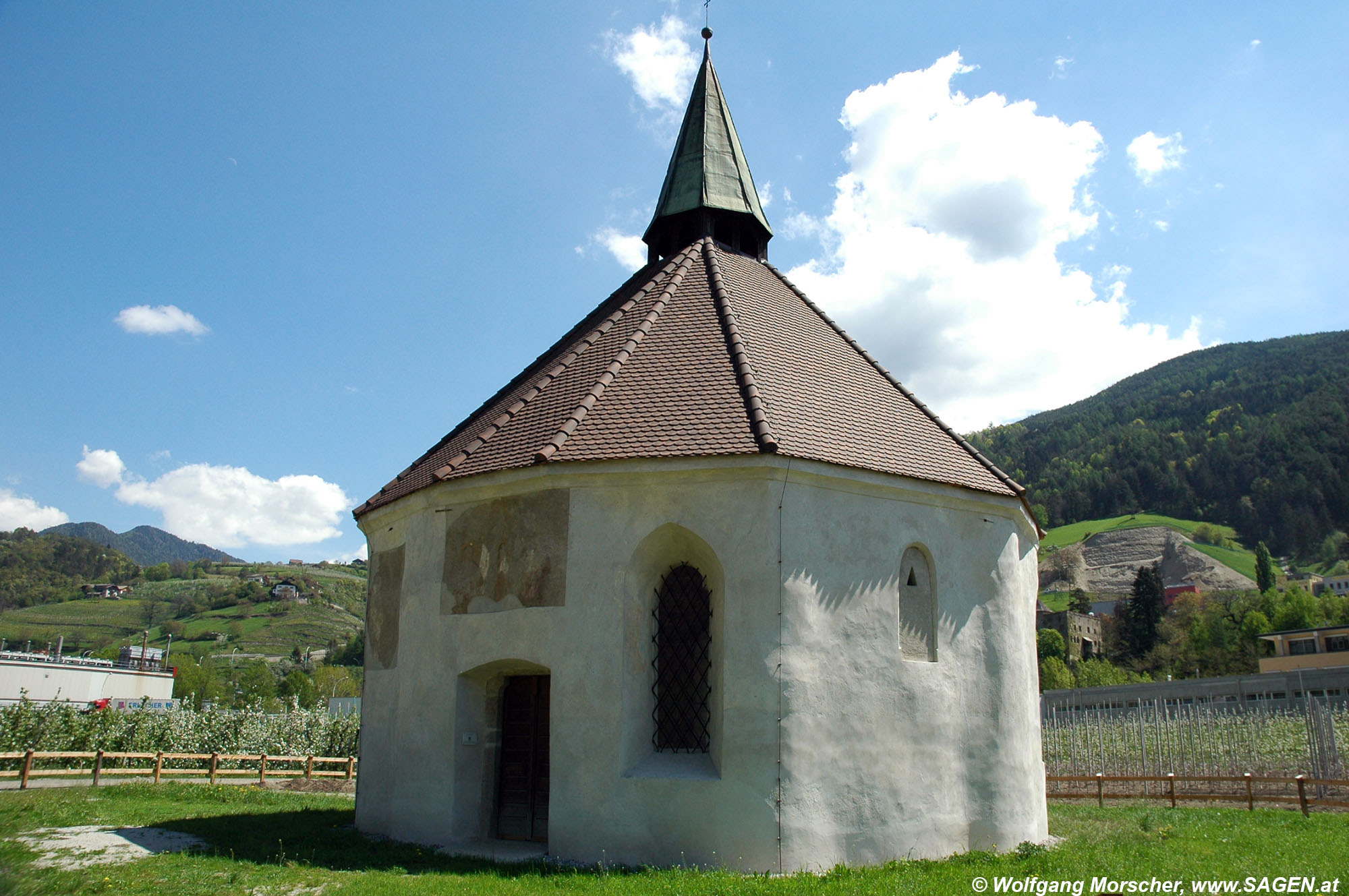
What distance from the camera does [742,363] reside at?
12594mm

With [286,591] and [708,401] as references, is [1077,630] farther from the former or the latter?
[286,591]

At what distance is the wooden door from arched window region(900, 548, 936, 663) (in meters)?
4.97

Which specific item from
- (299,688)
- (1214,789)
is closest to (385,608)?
(1214,789)

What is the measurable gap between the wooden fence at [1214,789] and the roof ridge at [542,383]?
1428 centimetres

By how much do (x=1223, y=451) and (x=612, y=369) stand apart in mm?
149665

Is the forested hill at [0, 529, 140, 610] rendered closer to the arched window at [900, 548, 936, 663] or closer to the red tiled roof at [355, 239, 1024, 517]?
the red tiled roof at [355, 239, 1024, 517]

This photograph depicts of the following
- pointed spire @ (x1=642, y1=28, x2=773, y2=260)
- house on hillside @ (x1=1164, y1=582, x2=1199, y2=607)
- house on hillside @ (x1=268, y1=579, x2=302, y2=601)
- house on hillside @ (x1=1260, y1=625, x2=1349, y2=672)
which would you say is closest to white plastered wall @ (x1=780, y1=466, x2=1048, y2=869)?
pointed spire @ (x1=642, y1=28, x2=773, y2=260)

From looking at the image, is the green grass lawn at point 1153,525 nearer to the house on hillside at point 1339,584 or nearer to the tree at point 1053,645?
the house on hillside at point 1339,584

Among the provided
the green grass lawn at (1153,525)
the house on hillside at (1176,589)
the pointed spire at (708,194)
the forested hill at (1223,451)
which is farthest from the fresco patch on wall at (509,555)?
the green grass lawn at (1153,525)

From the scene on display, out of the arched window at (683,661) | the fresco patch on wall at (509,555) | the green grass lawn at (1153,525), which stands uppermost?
the green grass lawn at (1153,525)

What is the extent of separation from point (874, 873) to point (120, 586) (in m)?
187

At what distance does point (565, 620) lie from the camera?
11.2m

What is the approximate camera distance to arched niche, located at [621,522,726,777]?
10680mm

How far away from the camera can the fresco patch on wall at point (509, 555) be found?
11547mm
